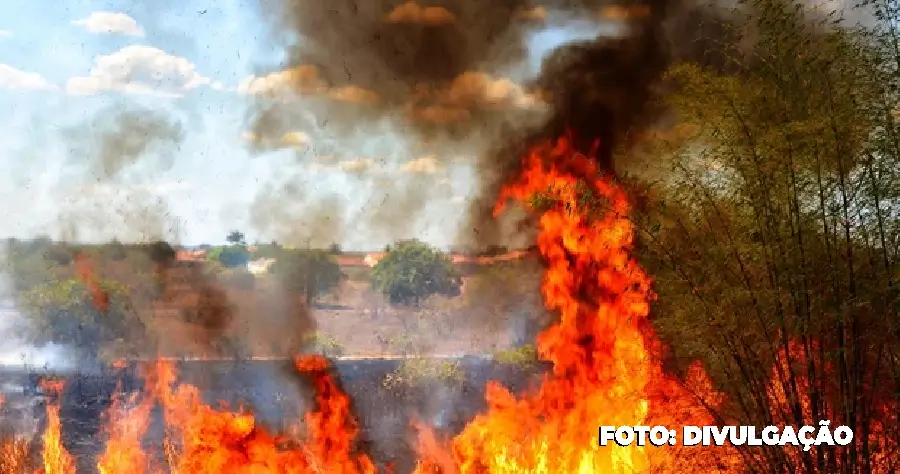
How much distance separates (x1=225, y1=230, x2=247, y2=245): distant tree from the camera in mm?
10273

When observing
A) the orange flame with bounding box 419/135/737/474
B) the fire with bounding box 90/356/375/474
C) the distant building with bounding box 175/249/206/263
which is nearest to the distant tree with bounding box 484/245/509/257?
the orange flame with bounding box 419/135/737/474

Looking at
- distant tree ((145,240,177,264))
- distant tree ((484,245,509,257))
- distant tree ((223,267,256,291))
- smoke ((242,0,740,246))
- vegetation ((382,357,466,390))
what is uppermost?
smoke ((242,0,740,246))

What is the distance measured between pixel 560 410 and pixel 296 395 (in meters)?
3.65

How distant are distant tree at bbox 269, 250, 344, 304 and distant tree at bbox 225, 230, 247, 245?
21.2 inches

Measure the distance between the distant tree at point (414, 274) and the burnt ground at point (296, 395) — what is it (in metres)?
1.11

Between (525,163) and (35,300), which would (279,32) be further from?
(35,300)

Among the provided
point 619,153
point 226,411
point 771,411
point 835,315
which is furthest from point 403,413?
point 835,315

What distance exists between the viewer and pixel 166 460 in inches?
407

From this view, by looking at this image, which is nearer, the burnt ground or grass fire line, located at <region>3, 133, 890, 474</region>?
grass fire line, located at <region>3, 133, 890, 474</region>

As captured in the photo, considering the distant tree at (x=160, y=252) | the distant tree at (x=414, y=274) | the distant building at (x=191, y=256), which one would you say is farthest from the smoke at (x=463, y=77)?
the distant tree at (x=160, y=252)

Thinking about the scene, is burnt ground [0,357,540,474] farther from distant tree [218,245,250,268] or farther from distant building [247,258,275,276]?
distant tree [218,245,250,268]

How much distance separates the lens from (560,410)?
9.52 m

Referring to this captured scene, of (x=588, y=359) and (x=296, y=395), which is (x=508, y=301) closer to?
(x=588, y=359)

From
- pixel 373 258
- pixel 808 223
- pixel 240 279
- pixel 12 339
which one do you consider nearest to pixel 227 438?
pixel 240 279
